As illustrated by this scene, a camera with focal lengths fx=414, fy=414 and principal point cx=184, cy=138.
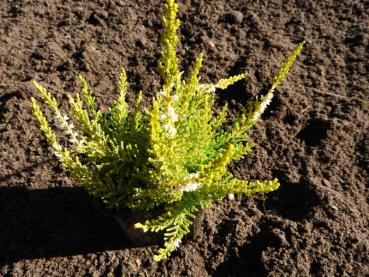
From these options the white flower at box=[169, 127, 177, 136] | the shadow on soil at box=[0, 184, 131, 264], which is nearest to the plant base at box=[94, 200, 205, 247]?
the shadow on soil at box=[0, 184, 131, 264]

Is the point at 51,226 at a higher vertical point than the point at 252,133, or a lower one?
lower

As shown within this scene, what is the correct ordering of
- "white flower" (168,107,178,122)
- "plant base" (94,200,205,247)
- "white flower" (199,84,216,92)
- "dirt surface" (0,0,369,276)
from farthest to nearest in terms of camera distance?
"dirt surface" (0,0,369,276) → "plant base" (94,200,205,247) → "white flower" (199,84,216,92) → "white flower" (168,107,178,122)

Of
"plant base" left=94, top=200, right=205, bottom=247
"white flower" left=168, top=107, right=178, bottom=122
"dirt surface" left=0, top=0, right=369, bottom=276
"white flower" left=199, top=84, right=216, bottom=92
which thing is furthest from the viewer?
"dirt surface" left=0, top=0, right=369, bottom=276

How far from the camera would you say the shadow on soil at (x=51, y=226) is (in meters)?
2.68

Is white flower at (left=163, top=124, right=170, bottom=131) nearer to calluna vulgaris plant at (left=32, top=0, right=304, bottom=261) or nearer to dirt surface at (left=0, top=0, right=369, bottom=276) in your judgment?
calluna vulgaris plant at (left=32, top=0, right=304, bottom=261)

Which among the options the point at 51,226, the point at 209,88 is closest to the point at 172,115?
the point at 209,88

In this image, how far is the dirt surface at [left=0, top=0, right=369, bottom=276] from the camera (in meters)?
2.66

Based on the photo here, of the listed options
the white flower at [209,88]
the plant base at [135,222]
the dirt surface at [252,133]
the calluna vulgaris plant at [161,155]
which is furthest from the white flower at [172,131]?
the dirt surface at [252,133]

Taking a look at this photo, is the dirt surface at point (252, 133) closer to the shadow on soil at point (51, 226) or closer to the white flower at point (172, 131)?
the shadow on soil at point (51, 226)

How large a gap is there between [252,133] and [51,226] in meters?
1.64

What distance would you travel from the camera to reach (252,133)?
328 cm

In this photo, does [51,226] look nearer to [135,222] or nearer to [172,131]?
[135,222]

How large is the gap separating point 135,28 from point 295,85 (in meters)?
1.61

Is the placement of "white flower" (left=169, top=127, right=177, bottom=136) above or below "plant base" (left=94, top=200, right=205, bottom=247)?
Result: above
